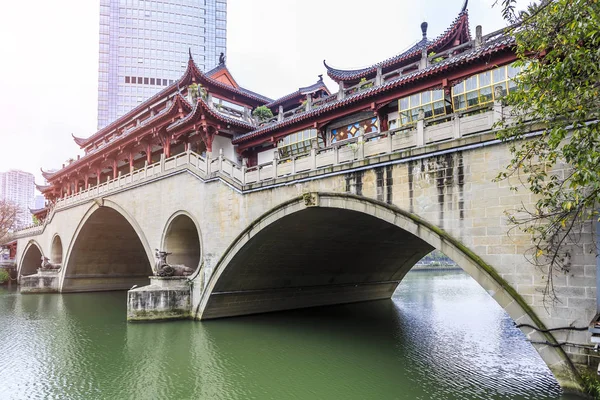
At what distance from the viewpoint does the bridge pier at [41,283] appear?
2692cm

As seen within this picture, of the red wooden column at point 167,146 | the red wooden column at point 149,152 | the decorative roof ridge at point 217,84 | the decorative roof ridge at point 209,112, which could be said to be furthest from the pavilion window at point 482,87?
the red wooden column at point 149,152

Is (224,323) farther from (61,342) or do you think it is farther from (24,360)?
(24,360)

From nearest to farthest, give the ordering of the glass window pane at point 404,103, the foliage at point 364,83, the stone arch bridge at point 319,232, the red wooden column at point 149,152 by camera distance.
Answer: the stone arch bridge at point 319,232 < the glass window pane at point 404,103 < the foliage at point 364,83 < the red wooden column at point 149,152

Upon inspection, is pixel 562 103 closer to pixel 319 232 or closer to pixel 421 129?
pixel 421 129

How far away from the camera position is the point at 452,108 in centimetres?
1241

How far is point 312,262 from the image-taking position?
56.5 ft

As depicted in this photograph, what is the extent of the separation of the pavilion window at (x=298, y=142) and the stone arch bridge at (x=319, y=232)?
8.06 feet

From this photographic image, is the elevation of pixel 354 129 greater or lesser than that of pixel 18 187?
lesser

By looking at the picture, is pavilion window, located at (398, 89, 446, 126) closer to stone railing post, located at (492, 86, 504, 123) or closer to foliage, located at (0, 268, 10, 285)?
stone railing post, located at (492, 86, 504, 123)

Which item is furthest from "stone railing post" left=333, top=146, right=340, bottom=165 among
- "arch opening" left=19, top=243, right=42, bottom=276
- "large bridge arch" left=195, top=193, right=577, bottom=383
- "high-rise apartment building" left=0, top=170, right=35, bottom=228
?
"high-rise apartment building" left=0, top=170, right=35, bottom=228

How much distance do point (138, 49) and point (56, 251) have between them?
158ft

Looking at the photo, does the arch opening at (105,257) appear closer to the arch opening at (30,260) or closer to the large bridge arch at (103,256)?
the large bridge arch at (103,256)

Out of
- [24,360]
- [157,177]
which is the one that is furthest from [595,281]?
[157,177]

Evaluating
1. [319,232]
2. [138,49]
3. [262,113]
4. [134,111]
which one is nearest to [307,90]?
[262,113]
